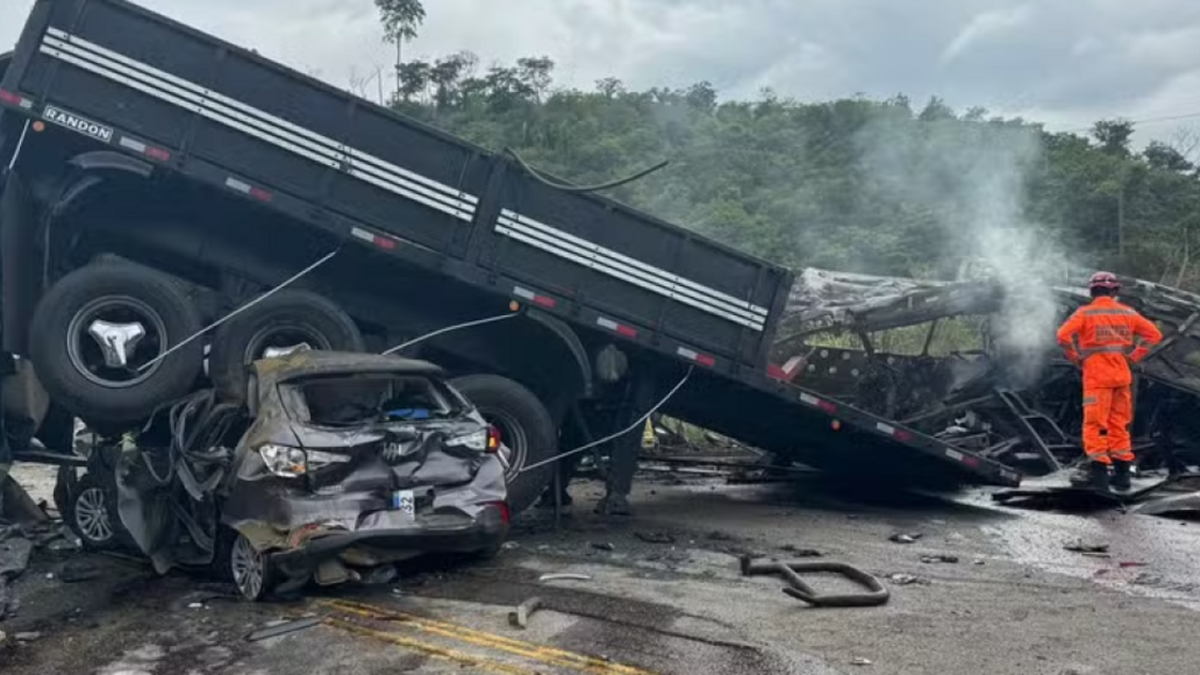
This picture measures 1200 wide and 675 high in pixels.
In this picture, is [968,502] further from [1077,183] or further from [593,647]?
[1077,183]

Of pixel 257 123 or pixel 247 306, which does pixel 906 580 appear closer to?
pixel 247 306

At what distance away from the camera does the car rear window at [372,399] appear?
6.40 metres

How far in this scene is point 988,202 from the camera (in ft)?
65.4

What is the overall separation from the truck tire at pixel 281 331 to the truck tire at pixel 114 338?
0.56 ft

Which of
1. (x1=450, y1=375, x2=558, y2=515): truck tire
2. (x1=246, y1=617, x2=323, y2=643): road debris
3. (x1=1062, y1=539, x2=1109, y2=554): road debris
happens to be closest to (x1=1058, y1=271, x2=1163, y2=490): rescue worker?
(x1=1062, y1=539, x2=1109, y2=554): road debris

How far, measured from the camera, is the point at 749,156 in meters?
30.1

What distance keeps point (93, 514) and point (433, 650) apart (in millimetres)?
3506

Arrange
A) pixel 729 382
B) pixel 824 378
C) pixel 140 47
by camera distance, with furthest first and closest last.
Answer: pixel 824 378 < pixel 729 382 < pixel 140 47

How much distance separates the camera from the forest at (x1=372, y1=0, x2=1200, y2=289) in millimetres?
23672

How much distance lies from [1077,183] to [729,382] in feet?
65.8

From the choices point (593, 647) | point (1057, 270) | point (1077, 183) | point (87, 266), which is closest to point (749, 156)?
point (1077, 183)

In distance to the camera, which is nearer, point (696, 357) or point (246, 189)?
point (246, 189)

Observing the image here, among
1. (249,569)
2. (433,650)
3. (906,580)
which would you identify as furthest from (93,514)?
(906,580)

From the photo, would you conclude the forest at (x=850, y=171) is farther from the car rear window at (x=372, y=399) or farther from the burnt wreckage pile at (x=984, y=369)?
the car rear window at (x=372, y=399)
